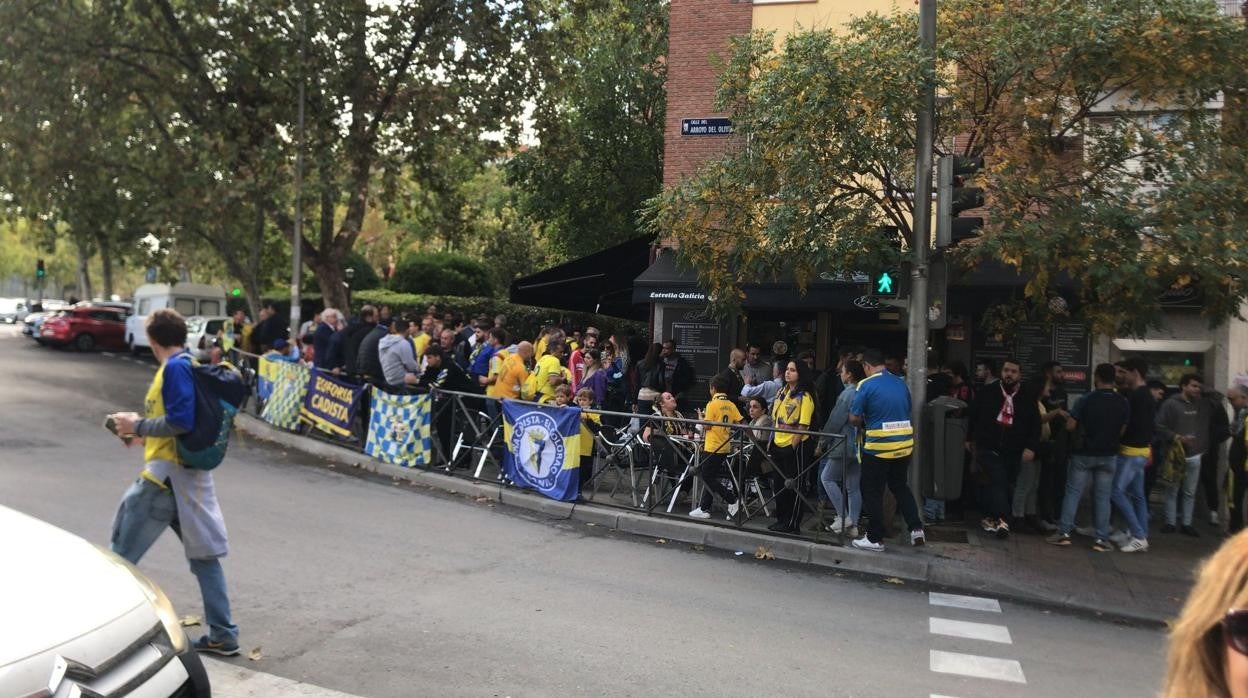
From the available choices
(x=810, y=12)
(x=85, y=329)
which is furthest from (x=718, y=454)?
(x=85, y=329)

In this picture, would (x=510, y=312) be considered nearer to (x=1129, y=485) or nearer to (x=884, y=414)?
(x=884, y=414)

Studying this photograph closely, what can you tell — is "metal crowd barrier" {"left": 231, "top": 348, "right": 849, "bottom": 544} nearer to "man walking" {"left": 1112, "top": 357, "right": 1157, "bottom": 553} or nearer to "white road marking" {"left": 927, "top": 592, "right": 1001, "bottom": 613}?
"white road marking" {"left": 927, "top": 592, "right": 1001, "bottom": 613}

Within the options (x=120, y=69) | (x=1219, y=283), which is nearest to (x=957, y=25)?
(x=1219, y=283)

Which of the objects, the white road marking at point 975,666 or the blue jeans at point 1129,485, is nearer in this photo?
the white road marking at point 975,666

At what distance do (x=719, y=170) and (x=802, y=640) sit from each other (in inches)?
211

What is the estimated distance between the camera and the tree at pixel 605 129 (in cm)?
2083

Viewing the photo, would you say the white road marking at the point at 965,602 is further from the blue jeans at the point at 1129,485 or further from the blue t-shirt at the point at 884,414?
the blue jeans at the point at 1129,485

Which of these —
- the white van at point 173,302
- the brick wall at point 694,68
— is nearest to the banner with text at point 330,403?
the brick wall at point 694,68

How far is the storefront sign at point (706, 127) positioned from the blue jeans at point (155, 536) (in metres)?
10.9

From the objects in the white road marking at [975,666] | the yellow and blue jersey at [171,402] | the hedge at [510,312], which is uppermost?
the hedge at [510,312]

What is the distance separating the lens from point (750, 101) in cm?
987

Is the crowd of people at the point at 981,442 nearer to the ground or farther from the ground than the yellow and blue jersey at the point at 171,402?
nearer to the ground

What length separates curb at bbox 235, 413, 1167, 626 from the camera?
7562mm

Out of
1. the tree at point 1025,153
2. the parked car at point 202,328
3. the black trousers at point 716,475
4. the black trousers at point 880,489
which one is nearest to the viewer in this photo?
the tree at point 1025,153
